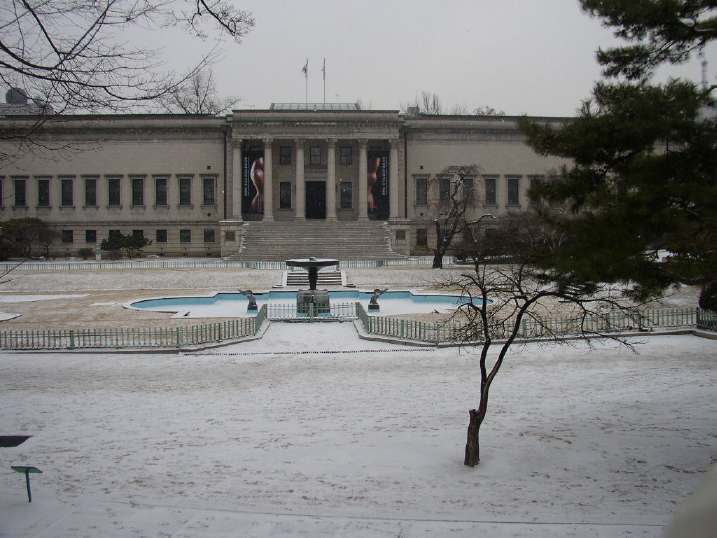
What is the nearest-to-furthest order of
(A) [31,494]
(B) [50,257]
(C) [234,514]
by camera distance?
1. (C) [234,514]
2. (A) [31,494]
3. (B) [50,257]

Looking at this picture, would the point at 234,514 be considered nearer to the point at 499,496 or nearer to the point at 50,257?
the point at 499,496

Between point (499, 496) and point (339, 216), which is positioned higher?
point (339, 216)

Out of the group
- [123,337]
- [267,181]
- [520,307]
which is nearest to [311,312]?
[123,337]

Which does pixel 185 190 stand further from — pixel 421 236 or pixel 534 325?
pixel 534 325

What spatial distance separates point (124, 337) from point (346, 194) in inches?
1575

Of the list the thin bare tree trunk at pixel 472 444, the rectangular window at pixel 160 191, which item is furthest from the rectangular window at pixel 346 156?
the thin bare tree trunk at pixel 472 444

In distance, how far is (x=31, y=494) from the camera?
881cm

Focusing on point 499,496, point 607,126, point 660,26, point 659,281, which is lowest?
point 499,496

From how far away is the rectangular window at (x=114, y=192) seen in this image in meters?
59.6

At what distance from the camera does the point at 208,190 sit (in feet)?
197

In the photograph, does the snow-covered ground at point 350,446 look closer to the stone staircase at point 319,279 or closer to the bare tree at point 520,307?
the bare tree at point 520,307

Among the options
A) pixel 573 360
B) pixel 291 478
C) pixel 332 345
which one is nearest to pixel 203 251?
pixel 332 345

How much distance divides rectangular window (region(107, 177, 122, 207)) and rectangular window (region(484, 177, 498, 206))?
3311cm

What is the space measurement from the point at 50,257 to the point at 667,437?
54.9m
